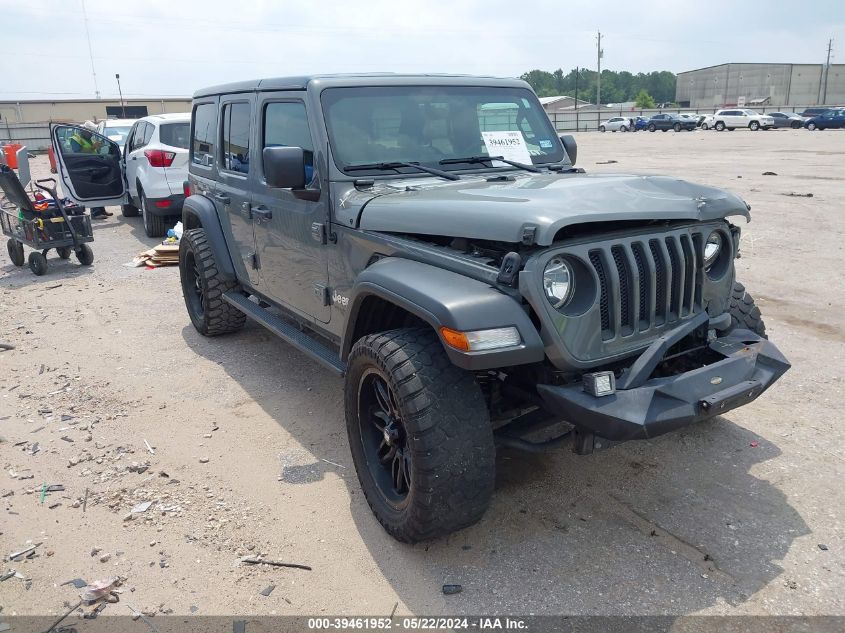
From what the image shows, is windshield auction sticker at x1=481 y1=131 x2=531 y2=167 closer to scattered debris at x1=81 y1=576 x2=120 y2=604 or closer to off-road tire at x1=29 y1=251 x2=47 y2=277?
scattered debris at x1=81 y1=576 x2=120 y2=604

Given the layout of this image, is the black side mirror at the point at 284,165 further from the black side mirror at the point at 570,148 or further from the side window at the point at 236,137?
the black side mirror at the point at 570,148

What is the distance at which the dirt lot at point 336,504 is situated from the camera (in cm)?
284

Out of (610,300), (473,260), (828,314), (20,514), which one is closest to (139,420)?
(20,514)

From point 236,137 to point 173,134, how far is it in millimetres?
6467

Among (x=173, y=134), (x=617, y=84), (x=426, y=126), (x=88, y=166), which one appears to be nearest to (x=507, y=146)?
(x=426, y=126)

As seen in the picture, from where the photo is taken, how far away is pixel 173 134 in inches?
422

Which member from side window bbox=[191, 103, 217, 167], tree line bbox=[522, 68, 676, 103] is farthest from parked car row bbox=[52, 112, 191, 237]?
tree line bbox=[522, 68, 676, 103]

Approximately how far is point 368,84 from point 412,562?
8.71 feet

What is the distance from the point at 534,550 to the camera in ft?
10.1

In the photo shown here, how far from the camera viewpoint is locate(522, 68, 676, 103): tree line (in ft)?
439

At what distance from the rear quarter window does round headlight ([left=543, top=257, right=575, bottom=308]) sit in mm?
9286

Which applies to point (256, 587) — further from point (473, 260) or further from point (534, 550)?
point (473, 260)

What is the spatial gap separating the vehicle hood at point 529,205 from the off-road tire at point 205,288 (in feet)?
7.37

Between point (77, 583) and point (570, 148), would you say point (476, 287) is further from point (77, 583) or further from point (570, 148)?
point (570, 148)
